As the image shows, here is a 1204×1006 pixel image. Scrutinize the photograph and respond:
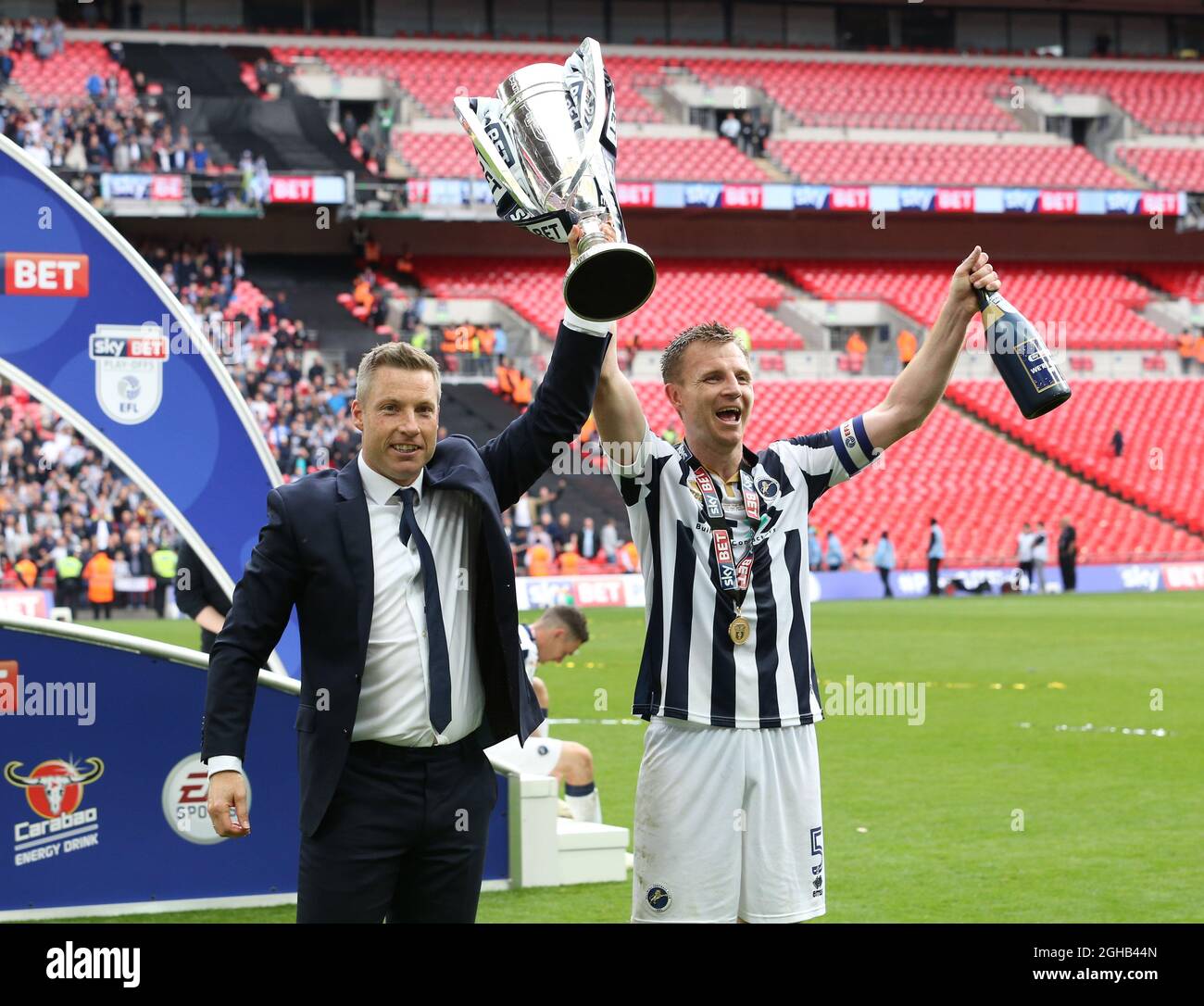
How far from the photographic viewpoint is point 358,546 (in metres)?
3.56

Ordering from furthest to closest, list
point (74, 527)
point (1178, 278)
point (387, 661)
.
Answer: point (1178, 278)
point (74, 527)
point (387, 661)

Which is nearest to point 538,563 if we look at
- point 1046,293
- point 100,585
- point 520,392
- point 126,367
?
point 520,392

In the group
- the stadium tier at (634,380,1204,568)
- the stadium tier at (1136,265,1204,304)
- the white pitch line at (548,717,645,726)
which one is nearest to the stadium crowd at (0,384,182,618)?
the stadium tier at (634,380,1204,568)

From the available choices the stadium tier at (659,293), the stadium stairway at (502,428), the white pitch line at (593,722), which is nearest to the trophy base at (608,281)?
the white pitch line at (593,722)

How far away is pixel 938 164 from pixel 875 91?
11.5 ft

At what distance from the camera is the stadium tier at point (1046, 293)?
1474 inches

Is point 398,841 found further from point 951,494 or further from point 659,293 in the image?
point 659,293

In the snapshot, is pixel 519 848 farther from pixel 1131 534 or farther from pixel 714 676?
pixel 1131 534

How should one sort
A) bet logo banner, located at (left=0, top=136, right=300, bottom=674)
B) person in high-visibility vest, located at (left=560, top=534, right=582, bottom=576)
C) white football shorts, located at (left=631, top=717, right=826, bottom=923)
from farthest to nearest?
person in high-visibility vest, located at (left=560, top=534, right=582, bottom=576) → bet logo banner, located at (left=0, top=136, right=300, bottom=674) → white football shorts, located at (left=631, top=717, right=826, bottom=923)

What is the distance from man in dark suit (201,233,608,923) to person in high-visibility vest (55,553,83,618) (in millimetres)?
20318

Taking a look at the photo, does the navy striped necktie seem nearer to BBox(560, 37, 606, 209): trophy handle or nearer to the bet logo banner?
BBox(560, 37, 606, 209): trophy handle

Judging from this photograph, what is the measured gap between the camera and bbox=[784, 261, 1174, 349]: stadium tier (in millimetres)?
37438

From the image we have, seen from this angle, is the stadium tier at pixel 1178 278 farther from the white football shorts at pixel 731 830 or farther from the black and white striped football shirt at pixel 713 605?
the white football shorts at pixel 731 830

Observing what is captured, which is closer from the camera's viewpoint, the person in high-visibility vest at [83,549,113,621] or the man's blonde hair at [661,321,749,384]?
the man's blonde hair at [661,321,749,384]
